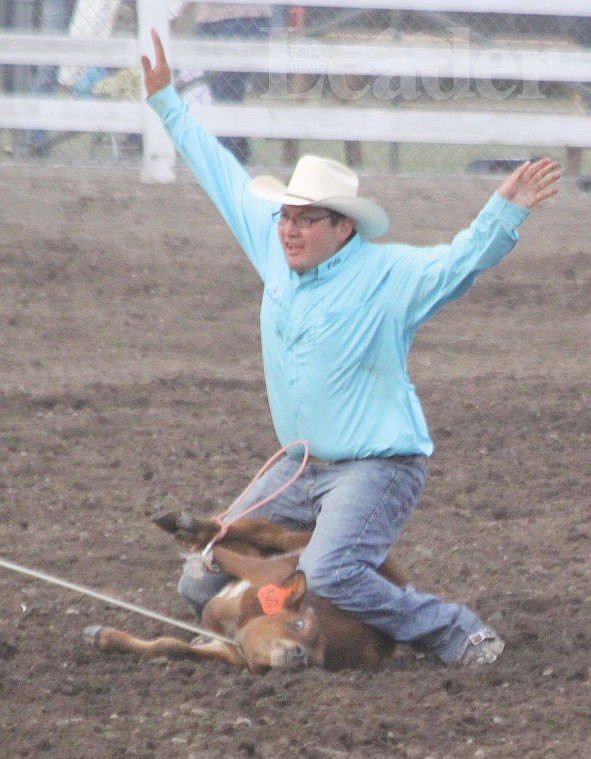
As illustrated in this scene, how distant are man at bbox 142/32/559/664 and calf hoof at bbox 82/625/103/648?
335mm

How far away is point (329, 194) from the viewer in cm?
493

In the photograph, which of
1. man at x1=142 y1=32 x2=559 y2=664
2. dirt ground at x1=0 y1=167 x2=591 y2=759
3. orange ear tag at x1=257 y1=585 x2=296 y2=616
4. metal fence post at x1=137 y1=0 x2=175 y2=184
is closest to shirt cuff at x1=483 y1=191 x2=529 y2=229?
man at x1=142 y1=32 x2=559 y2=664

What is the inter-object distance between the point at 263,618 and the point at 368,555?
1.35ft

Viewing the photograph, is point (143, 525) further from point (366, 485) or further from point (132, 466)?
point (366, 485)

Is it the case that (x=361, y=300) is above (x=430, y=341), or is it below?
above

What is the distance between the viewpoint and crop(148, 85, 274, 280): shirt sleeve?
5.34 m

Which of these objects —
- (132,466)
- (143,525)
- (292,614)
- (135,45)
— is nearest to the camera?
(292,614)

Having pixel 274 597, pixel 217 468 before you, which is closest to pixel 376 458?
pixel 274 597

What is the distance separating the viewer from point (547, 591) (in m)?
5.64

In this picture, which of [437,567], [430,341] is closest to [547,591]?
[437,567]

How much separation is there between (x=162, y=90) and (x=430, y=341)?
440 centimetres

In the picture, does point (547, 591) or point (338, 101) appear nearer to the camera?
point (547, 591)

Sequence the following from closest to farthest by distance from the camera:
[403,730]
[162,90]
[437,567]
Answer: [403,730]
[162,90]
[437,567]

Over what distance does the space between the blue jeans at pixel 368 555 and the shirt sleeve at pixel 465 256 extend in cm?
54
